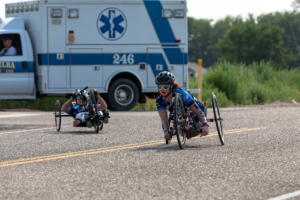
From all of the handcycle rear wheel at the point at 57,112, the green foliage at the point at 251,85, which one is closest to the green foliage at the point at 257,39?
the green foliage at the point at 251,85

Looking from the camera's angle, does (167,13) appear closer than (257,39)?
Yes

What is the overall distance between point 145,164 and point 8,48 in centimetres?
1002

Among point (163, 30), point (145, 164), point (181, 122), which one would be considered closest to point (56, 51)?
point (163, 30)

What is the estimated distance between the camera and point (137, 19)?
51.1 ft

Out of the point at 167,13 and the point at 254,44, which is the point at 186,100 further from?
the point at 254,44

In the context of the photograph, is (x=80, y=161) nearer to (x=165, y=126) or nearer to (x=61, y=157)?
(x=61, y=157)

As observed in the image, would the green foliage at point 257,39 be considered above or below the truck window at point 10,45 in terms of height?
above

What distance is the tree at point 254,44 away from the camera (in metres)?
82.1

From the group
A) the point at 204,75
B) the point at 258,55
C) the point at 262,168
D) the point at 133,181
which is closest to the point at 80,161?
the point at 133,181

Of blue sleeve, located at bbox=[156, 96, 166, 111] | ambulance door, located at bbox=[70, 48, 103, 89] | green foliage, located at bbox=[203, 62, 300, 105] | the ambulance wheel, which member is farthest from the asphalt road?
green foliage, located at bbox=[203, 62, 300, 105]

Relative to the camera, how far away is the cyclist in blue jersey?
734 centimetres

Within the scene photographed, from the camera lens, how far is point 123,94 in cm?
1566

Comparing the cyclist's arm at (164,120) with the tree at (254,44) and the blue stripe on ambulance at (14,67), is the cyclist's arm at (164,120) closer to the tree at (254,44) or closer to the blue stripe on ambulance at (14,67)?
the blue stripe on ambulance at (14,67)

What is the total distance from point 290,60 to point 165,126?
3249 inches
